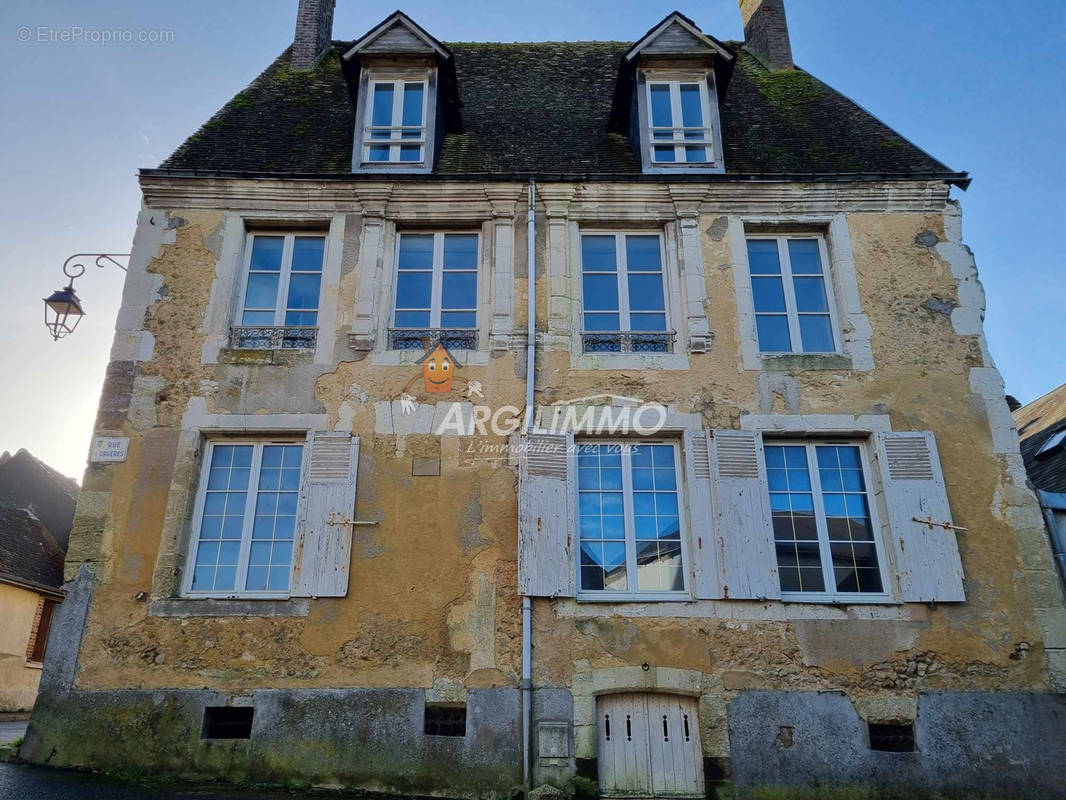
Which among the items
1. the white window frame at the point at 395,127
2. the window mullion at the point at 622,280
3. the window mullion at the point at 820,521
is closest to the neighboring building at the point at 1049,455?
the window mullion at the point at 820,521

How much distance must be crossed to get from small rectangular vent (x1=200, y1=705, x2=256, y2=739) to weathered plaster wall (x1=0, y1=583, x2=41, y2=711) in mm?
9569

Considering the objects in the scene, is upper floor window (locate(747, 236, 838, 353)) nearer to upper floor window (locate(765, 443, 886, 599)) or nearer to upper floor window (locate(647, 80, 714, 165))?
upper floor window (locate(765, 443, 886, 599))

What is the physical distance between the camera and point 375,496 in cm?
743

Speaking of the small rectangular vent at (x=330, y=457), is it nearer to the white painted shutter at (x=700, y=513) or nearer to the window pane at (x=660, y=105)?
the white painted shutter at (x=700, y=513)

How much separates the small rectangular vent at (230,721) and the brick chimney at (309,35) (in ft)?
29.9

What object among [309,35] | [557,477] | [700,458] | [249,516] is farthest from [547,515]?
[309,35]

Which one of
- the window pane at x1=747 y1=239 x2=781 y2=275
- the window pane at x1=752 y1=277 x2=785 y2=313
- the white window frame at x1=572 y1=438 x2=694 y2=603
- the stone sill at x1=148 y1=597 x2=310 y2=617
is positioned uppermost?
the window pane at x1=747 y1=239 x2=781 y2=275

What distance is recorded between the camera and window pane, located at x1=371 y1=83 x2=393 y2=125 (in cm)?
934

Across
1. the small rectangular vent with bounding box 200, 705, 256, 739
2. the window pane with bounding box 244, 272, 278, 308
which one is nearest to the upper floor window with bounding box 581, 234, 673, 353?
the window pane with bounding box 244, 272, 278, 308

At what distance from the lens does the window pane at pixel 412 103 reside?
936 centimetres

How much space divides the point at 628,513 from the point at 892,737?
3009 millimetres

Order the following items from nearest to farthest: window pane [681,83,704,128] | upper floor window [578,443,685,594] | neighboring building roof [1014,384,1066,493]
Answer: upper floor window [578,443,685,594] → window pane [681,83,704,128] → neighboring building roof [1014,384,1066,493]

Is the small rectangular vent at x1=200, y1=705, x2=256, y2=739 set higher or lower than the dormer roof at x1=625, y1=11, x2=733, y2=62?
lower

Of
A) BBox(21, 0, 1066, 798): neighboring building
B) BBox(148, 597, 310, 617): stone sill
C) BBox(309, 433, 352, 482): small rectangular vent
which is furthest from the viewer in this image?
BBox(309, 433, 352, 482): small rectangular vent
